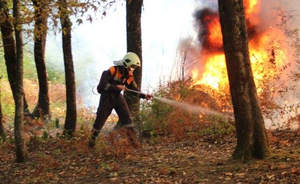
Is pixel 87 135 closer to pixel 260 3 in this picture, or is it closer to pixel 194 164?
pixel 194 164

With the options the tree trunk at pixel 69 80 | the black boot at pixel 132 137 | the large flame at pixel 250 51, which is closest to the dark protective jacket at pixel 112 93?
the black boot at pixel 132 137

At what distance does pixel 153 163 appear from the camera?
8.54 metres

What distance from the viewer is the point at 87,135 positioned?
32.5 feet

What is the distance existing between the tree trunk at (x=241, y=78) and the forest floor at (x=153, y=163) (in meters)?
0.35

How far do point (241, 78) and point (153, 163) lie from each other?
2437 mm

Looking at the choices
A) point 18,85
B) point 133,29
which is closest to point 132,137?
point 18,85

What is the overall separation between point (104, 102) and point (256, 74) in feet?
15.5

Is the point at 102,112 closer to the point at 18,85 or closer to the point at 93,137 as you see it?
the point at 93,137

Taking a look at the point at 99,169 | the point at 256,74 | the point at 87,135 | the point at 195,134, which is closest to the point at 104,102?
the point at 87,135

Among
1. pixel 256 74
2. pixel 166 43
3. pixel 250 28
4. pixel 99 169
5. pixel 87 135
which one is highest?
pixel 166 43

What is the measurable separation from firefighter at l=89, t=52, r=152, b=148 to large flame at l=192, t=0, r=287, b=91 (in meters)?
3.80

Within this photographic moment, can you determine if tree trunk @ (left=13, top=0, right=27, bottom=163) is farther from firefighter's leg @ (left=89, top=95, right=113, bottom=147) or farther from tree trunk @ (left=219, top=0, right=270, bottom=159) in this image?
tree trunk @ (left=219, top=0, right=270, bottom=159)

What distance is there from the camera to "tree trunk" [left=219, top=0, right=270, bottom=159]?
23.5 feet

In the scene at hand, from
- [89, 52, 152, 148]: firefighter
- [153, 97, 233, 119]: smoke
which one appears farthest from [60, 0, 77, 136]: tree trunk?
[153, 97, 233, 119]: smoke
